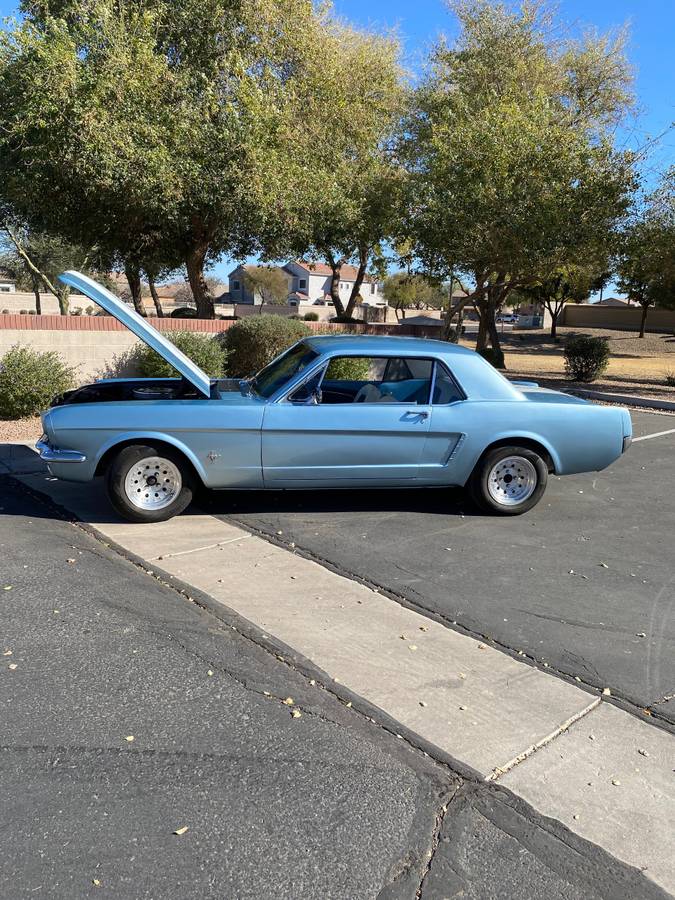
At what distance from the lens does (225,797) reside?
279cm

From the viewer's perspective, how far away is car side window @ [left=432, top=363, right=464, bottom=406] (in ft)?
20.9

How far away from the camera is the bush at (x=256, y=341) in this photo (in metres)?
12.8

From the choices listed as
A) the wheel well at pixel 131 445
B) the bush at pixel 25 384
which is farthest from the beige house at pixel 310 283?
the wheel well at pixel 131 445

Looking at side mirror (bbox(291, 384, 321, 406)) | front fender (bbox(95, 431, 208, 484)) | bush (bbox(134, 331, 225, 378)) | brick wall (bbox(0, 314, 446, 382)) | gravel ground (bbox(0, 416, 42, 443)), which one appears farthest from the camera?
bush (bbox(134, 331, 225, 378))

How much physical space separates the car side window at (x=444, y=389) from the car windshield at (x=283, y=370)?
1.10m

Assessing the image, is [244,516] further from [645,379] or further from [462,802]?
[645,379]

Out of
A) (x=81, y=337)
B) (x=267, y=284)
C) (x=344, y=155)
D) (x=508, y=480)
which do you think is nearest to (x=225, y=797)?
(x=508, y=480)

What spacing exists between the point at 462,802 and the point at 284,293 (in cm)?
8040

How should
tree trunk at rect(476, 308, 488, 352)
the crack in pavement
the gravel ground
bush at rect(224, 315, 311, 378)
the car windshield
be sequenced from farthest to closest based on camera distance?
tree trunk at rect(476, 308, 488, 352), bush at rect(224, 315, 311, 378), the gravel ground, the car windshield, the crack in pavement

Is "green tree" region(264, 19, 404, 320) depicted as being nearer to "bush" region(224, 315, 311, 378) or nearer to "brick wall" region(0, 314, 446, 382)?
"bush" region(224, 315, 311, 378)

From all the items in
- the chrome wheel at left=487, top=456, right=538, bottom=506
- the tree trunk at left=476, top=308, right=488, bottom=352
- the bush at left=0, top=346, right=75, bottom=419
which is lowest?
the chrome wheel at left=487, top=456, right=538, bottom=506

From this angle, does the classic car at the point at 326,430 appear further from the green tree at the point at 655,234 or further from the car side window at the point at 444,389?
the green tree at the point at 655,234

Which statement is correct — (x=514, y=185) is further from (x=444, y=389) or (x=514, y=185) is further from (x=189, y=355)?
(x=444, y=389)

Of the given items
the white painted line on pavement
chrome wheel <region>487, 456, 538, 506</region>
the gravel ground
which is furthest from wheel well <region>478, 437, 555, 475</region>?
the gravel ground
